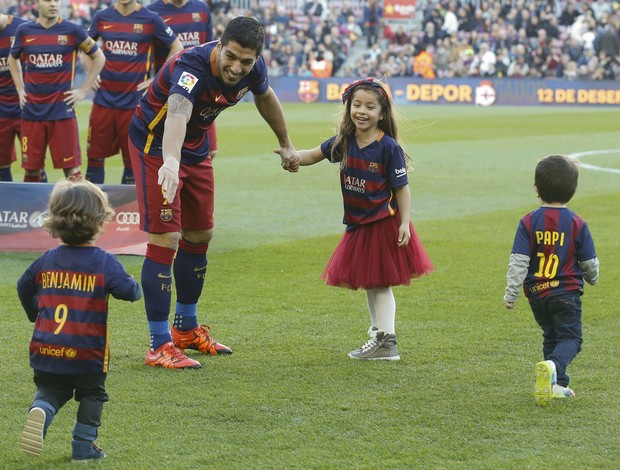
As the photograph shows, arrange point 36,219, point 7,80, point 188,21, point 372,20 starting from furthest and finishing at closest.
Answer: point 372,20, point 7,80, point 188,21, point 36,219

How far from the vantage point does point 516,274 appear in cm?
523

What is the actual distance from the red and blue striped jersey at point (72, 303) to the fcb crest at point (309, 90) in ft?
98.6

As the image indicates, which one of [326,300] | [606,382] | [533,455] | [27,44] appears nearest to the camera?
[533,455]

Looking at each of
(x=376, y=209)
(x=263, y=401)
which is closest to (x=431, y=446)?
(x=263, y=401)

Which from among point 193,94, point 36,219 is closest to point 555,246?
point 193,94

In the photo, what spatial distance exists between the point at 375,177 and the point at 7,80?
6.27 metres

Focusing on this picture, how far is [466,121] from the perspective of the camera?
2653 cm

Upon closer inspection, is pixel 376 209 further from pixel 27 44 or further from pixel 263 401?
pixel 27 44

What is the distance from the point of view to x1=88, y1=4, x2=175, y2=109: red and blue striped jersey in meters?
10.8

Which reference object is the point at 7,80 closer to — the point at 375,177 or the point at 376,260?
the point at 375,177

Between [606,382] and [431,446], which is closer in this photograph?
[431,446]

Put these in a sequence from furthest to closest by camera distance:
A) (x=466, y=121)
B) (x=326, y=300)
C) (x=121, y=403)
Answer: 1. (x=466, y=121)
2. (x=326, y=300)
3. (x=121, y=403)

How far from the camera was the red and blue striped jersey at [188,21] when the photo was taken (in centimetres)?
1084

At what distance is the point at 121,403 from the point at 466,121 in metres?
22.2
